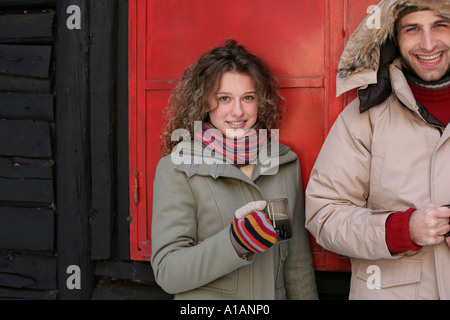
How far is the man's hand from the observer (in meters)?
1.78

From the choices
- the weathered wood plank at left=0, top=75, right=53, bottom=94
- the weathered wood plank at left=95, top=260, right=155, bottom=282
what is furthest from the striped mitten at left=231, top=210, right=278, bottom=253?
the weathered wood plank at left=0, top=75, right=53, bottom=94

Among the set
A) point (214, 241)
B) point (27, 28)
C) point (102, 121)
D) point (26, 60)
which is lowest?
point (214, 241)

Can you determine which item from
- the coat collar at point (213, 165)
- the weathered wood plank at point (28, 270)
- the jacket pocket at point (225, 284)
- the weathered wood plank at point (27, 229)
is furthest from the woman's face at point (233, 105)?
the weathered wood plank at point (28, 270)

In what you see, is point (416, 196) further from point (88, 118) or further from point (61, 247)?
point (61, 247)

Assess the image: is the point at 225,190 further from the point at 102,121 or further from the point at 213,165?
the point at 102,121

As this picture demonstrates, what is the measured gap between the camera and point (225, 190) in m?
2.24

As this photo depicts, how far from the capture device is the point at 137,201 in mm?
2863

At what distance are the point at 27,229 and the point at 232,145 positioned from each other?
163cm

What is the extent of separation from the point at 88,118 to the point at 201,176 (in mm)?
1082

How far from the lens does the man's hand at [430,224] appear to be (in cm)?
178

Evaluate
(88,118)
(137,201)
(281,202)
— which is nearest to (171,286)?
(281,202)

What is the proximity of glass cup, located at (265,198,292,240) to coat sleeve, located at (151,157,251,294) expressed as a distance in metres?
0.20

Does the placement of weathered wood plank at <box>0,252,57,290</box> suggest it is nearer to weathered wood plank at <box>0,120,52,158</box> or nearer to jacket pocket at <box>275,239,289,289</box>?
weathered wood plank at <box>0,120,52,158</box>

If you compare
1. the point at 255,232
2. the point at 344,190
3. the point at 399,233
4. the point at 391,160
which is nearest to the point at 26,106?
the point at 255,232
